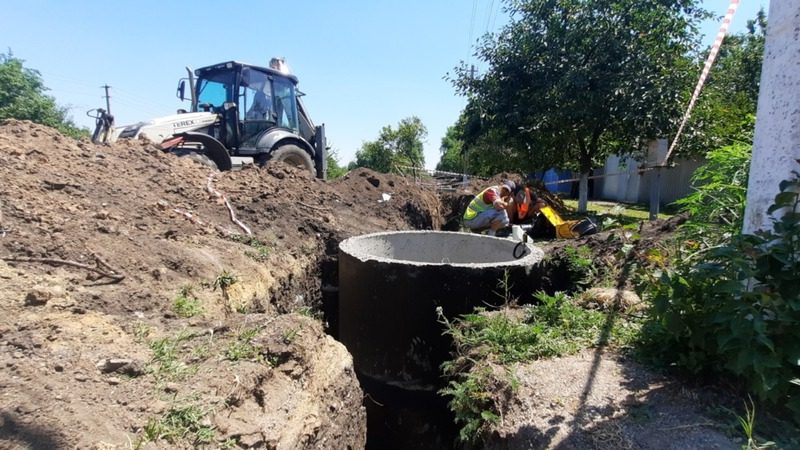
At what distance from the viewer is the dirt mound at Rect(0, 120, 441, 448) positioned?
188 centimetres

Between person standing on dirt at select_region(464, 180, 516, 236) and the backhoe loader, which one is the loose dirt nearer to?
the backhoe loader

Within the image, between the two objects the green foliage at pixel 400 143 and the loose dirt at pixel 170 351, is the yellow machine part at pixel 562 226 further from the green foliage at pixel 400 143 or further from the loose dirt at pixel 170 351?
the green foliage at pixel 400 143

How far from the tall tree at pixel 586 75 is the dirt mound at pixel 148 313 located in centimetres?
578

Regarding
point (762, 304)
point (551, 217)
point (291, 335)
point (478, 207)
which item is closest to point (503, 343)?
point (291, 335)

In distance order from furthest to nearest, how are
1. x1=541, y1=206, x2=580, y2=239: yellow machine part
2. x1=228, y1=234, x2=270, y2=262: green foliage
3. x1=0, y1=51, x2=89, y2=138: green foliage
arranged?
x1=0, y1=51, x2=89, y2=138: green foliage
x1=541, y1=206, x2=580, y2=239: yellow machine part
x1=228, y1=234, x2=270, y2=262: green foliage

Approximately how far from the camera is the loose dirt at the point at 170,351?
1881 millimetres

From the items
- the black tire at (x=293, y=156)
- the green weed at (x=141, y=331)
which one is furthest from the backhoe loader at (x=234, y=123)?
the green weed at (x=141, y=331)

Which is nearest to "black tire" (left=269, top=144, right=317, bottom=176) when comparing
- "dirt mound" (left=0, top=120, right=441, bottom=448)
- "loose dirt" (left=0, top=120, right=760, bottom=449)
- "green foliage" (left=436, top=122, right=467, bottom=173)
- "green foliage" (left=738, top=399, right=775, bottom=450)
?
"dirt mound" (left=0, top=120, right=441, bottom=448)

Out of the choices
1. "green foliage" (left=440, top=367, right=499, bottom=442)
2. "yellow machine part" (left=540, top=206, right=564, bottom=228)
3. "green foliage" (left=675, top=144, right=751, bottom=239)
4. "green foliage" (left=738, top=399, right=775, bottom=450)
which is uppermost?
"green foliage" (left=675, top=144, right=751, bottom=239)

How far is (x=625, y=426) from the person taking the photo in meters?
2.16

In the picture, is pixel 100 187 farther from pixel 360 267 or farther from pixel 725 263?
pixel 725 263

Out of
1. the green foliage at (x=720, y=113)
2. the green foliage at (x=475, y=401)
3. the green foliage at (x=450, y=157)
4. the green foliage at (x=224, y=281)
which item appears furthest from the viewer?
the green foliage at (x=450, y=157)

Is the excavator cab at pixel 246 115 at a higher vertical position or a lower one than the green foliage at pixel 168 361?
higher

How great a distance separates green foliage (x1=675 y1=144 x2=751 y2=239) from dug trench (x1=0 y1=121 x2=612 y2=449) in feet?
7.27
